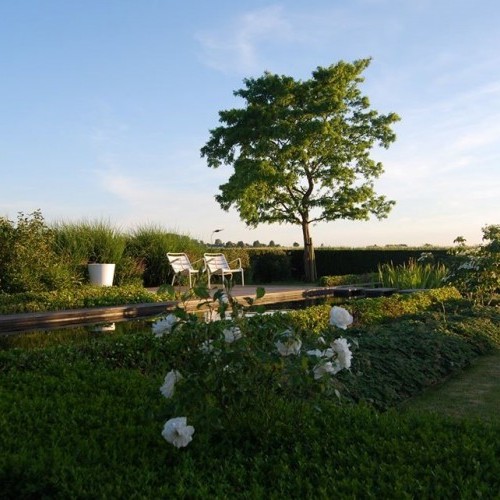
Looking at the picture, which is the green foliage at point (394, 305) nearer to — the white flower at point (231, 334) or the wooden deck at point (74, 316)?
the wooden deck at point (74, 316)

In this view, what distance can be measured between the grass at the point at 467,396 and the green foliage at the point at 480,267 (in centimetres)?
348

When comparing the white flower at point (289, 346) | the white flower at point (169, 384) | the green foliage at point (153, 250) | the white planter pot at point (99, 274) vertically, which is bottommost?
the white flower at point (169, 384)

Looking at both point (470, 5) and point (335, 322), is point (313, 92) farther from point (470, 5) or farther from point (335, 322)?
point (335, 322)

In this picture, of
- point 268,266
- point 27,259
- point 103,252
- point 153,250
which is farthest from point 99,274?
point 268,266

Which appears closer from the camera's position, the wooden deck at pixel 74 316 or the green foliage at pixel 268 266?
the wooden deck at pixel 74 316

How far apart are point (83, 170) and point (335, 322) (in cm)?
1158

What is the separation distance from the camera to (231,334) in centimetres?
277

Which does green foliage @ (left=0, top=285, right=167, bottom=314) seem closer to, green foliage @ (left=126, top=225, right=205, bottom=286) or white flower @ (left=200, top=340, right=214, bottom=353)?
green foliage @ (left=126, top=225, right=205, bottom=286)

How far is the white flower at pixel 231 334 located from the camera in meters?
2.76

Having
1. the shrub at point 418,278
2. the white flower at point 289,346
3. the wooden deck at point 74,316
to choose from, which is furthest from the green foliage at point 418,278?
the white flower at point 289,346

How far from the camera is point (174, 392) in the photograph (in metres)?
2.83

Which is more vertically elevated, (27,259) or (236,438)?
(27,259)

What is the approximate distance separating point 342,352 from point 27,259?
34.3ft

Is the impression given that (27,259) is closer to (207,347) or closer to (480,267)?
(480,267)
